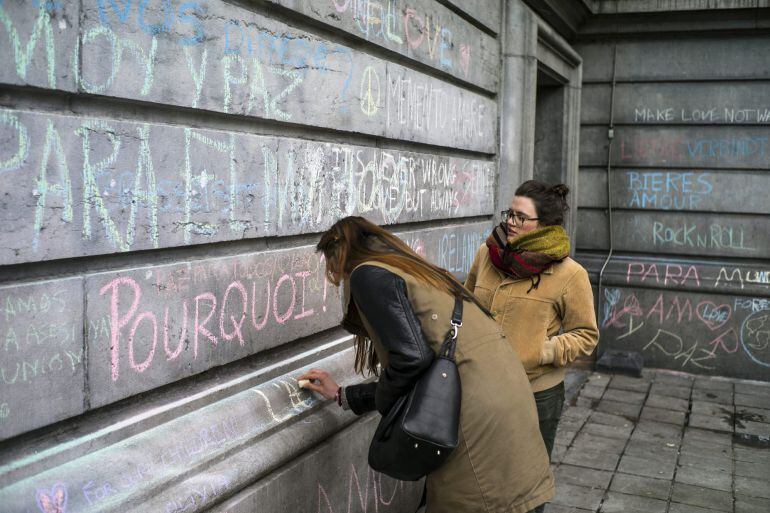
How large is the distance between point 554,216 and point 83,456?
7.40 ft

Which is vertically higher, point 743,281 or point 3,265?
point 3,265

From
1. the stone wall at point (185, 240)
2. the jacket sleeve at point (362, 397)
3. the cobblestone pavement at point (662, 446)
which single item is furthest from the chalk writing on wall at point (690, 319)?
the jacket sleeve at point (362, 397)

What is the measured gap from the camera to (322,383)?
338 cm

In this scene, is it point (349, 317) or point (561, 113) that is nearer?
point (349, 317)

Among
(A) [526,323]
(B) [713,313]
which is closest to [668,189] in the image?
(B) [713,313]

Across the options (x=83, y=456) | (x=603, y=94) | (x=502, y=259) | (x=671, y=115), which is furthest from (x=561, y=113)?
(x=83, y=456)

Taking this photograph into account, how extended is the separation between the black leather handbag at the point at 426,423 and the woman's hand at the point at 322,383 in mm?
794

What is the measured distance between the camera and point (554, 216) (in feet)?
11.8

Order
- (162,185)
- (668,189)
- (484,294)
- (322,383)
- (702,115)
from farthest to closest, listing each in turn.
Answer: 1. (668,189)
2. (702,115)
3. (484,294)
4. (322,383)
5. (162,185)

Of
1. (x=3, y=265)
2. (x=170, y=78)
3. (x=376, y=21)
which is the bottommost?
(x=3, y=265)

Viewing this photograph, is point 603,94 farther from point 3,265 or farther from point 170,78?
point 3,265

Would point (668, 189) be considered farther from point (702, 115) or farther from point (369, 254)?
point (369, 254)

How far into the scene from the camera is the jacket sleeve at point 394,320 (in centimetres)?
241

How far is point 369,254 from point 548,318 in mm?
1309
